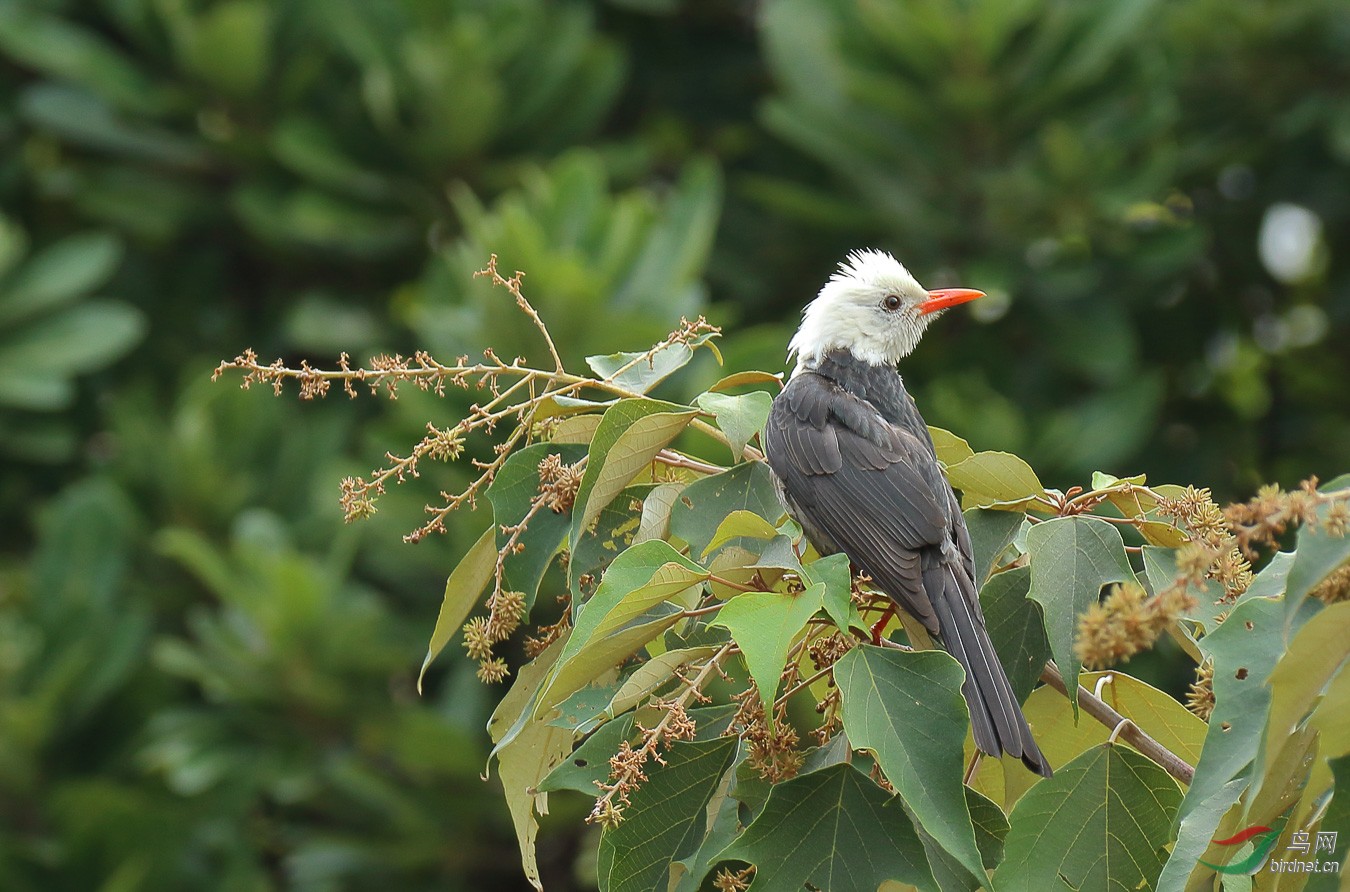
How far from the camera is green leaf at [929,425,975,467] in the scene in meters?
2.98

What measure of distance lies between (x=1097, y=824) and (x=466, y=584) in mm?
1088

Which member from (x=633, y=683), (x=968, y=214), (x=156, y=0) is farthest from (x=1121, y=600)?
(x=156, y=0)

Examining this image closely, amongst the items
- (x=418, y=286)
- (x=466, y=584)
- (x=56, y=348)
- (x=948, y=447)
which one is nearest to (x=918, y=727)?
(x=466, y=584)

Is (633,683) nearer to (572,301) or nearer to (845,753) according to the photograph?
(845,753)

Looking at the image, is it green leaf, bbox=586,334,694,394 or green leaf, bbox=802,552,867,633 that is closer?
green leaf, bbox=802,552,867,633

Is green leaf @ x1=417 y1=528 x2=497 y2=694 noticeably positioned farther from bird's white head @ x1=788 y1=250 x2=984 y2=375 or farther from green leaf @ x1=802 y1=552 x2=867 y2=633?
bird's white head @ x1=788 y1=250 x2=984 y2=375

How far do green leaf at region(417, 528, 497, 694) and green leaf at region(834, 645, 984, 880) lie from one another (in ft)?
2.24

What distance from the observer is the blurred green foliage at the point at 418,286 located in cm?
609

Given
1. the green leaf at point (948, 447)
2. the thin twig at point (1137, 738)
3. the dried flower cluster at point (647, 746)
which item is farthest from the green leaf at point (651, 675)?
the green leaf at point (948, 447)

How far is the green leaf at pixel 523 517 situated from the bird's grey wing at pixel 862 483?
636 millimetres

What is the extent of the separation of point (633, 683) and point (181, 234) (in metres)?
6.38

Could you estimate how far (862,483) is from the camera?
3230mm

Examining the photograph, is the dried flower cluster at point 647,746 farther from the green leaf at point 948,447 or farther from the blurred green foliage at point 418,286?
the blurred green foliage at point 418,286

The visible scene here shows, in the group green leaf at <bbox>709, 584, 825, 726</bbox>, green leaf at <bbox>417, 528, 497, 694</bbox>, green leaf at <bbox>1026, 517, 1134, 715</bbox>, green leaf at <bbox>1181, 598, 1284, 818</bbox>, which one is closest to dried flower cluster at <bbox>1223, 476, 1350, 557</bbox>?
green leaf at <bbox>1181, 598, 1284, 818</bbox>
